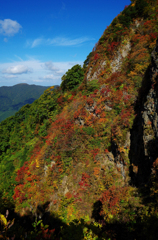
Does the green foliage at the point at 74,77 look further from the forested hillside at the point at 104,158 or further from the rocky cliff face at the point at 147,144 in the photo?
the rocky cliff face at the point at 147,144

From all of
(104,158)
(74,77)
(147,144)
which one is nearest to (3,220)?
(147,144)

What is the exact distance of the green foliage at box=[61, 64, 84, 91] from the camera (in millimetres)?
28688

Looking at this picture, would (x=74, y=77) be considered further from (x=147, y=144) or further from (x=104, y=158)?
(x=147, y=144)

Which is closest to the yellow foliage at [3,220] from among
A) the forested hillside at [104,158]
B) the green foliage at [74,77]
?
the forested hillside at [104,158]

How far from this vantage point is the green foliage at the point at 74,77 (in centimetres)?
2869

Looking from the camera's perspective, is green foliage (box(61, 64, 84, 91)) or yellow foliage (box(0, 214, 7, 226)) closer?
yellow foliage (box(0, 214, 7, 226))

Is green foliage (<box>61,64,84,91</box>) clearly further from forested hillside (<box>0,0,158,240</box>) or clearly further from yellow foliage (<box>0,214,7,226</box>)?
yellow foliage (<box>0,214,7,226</box>)

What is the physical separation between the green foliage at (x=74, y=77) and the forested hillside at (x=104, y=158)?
14.9 inches

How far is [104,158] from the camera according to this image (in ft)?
46.0

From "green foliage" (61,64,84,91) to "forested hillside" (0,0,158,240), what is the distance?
38 centimetres

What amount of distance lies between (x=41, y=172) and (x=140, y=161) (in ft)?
46.2

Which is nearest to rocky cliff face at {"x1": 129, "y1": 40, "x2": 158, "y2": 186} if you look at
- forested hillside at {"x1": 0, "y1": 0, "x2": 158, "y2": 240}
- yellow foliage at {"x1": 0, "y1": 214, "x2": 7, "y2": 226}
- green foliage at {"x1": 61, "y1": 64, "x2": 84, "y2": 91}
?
forested hillside at {"x1": 0, "y1": 0, "x2": 158, "y2": 240}

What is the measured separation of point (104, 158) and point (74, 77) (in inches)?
849

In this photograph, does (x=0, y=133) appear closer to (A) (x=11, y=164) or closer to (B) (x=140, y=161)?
(A) (x=11, y=164)
